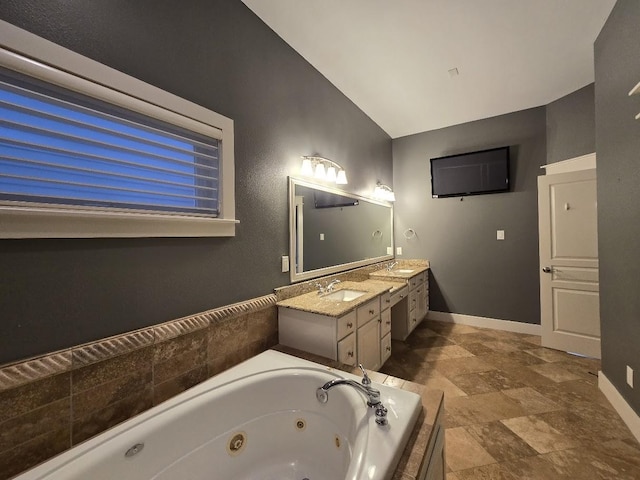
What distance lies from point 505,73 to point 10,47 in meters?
3.40

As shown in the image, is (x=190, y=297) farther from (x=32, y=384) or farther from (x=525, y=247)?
(x=525, y=247)

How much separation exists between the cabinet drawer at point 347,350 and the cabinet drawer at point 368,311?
15cm

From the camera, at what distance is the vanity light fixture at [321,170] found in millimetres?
2078

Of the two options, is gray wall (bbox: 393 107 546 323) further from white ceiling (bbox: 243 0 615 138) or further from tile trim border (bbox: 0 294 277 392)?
tile trim border (bbox: 0 294 277 392)

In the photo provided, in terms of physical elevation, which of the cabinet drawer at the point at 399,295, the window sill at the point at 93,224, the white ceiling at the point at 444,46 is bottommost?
the cabinet drawer at the point at 399,295

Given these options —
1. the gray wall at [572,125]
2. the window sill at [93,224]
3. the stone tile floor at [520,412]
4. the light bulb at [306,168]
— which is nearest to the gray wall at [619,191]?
the stone tile floor at [520,412]

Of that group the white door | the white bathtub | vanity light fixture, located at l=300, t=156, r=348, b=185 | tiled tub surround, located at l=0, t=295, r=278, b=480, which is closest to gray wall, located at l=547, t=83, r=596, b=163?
the white door

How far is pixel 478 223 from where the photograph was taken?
11.1 ft

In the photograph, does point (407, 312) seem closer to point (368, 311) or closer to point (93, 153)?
point (368, 311)

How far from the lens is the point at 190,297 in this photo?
1324 mm

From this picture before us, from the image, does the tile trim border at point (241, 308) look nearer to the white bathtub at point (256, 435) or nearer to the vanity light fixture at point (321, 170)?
the white bathtub at point (256, 435)

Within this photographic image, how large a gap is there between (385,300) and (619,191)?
5.74 feet

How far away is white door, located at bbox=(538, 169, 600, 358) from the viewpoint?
2463 millimetres

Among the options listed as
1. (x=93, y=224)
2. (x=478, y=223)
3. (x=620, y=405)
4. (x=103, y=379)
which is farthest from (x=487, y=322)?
(x=93, y=224)
